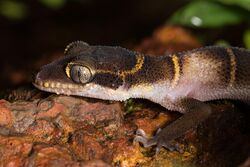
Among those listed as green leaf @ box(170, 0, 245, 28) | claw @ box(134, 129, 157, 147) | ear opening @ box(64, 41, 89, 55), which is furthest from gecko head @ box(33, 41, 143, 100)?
green leaf @ box(170, 0, 245, 28)

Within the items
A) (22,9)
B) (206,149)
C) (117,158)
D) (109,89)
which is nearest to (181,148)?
(206,149)

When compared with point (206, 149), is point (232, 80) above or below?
above

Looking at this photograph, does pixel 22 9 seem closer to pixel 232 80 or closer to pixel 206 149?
pixel 232 80

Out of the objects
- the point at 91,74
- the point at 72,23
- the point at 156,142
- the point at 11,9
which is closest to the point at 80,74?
the point at 91,74

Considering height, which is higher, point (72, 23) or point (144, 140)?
point (72, 23)

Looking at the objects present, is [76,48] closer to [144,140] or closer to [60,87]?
[60,87]
